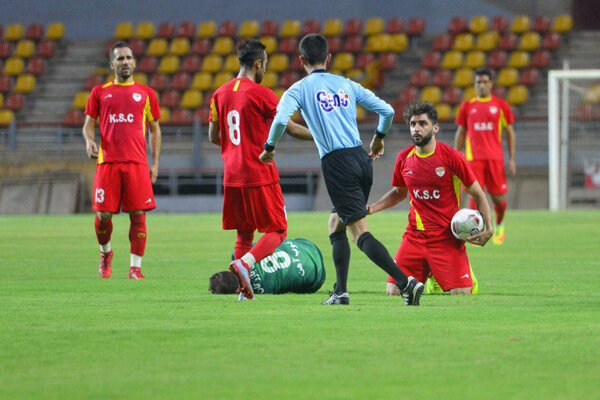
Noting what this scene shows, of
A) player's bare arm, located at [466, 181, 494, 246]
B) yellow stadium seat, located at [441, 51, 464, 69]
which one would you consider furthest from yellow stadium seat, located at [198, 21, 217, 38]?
player's bare arm, located at [466, 181, 494, 246]

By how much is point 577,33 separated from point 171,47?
11672mm

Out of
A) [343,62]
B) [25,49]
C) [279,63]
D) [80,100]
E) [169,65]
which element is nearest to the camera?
[343,62]

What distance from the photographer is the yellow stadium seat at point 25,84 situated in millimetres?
30109

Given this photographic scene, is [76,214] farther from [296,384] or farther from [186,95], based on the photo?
[296,384]

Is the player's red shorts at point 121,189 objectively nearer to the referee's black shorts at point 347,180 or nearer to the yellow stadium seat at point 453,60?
the referee's black shorts at point 347,180

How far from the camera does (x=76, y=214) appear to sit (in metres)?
23.5

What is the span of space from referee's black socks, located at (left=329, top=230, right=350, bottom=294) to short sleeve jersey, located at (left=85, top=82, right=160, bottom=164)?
2886 mm

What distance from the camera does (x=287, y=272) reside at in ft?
23.2

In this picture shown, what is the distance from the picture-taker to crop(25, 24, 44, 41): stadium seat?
31.5 metres

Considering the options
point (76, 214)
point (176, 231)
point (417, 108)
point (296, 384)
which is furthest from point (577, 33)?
point (296, 384)

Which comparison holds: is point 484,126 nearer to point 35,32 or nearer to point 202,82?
point 202,82

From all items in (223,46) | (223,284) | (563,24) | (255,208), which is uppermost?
(563,24)

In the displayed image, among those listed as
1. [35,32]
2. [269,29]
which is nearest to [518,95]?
[269,29]

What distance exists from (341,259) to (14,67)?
2655 cm
